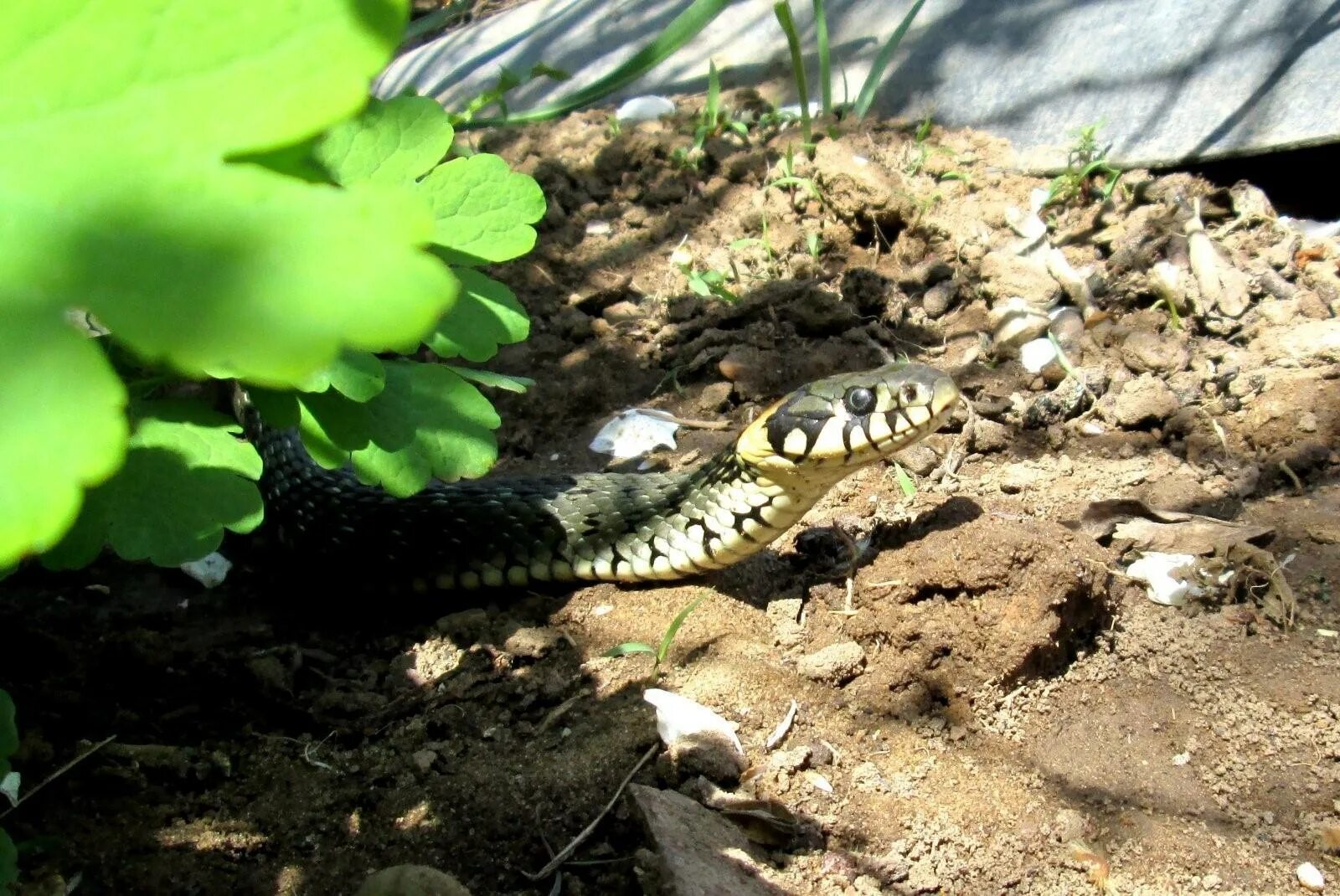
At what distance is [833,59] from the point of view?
5.91 metres

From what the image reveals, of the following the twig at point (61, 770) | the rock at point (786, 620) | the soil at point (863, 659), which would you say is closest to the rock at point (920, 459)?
the soil at point (863, 659)

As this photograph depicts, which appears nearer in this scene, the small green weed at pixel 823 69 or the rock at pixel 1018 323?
the rock at pixel 1018 323

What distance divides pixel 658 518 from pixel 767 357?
1048 millimetres

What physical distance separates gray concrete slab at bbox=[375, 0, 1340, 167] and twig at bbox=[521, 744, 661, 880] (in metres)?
3.52

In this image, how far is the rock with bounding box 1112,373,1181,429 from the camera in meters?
3.71

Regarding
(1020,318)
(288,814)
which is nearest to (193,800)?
(288,814)

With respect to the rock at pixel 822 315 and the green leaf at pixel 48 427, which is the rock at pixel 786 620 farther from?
the green leaf at pixel 48 427

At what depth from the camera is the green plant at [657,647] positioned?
286 centimetres

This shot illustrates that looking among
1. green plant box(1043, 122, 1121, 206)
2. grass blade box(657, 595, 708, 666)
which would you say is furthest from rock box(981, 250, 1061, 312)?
grass blade box(657, 595, 708, 666)

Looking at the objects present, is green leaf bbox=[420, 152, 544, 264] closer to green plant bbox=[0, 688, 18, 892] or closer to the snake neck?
green plant bbox=[0, 688, 18, 892]

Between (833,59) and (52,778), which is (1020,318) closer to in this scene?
(833,59)

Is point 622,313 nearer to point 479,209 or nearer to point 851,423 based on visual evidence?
point 851,423

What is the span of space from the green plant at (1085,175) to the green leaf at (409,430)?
3364 mm

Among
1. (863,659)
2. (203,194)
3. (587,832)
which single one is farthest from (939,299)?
(203,194)
